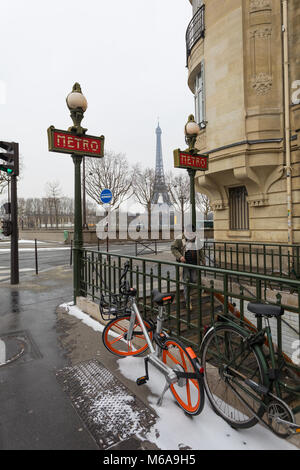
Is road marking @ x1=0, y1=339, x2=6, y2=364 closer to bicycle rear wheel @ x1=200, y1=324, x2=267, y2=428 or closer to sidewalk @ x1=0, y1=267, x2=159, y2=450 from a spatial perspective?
sidewalk @ x1=0, y1=267, x2=159, y2=450

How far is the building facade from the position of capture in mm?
8891

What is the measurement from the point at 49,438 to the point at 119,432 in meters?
0.58

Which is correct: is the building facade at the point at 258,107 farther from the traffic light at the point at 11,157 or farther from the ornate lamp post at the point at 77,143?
the traffic light at the point at 11,157

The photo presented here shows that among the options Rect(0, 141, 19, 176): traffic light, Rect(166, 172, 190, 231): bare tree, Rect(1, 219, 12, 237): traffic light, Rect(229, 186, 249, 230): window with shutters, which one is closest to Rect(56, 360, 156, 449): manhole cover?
Rect(1, 219, 12, 237): traffic light

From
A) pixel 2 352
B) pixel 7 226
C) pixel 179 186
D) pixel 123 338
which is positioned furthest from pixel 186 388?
pixel 179 186

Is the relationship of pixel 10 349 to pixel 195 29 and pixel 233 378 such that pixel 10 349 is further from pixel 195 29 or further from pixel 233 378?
pixel 195 29

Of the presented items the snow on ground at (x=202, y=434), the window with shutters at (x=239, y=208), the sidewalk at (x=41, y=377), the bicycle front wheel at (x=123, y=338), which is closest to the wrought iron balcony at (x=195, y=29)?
the window with shutters at (x=239, y=208)

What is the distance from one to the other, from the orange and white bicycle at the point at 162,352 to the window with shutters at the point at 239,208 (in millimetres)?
8138

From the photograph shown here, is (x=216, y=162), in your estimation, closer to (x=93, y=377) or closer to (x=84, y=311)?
(x=84, y=311)

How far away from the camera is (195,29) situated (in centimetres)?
1158

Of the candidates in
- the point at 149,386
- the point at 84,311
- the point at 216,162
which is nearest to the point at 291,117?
the point at 216,162

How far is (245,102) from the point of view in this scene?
9.45 meters

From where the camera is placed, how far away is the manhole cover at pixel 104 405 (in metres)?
2.27

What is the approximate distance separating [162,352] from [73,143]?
14.6 feet
